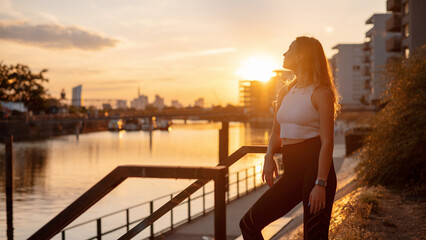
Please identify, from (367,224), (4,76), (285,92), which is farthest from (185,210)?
(4,76)

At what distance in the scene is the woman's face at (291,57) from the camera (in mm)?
2894

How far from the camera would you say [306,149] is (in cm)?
275

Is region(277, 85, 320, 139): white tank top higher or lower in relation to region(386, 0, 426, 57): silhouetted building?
lower

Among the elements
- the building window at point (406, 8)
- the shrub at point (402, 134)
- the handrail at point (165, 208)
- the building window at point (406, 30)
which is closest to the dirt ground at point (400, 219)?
the shrub at point (402, 134)

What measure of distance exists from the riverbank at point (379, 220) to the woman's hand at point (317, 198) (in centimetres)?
290

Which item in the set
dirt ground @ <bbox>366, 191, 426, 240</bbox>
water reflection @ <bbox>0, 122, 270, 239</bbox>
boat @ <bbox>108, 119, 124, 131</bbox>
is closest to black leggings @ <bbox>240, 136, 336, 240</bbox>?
dirt ground @ <bbox>366, 191, 426, 240</bbox>

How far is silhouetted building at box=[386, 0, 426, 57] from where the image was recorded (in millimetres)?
39625

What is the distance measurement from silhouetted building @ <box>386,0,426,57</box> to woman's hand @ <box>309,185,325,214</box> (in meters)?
37.2

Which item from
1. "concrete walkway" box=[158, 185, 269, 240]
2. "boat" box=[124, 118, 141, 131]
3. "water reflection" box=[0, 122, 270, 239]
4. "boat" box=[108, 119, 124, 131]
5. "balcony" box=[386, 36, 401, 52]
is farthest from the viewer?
"boat" box=[124, 118, 141, 131]

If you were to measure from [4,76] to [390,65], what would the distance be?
8417cm

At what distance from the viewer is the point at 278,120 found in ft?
9.62

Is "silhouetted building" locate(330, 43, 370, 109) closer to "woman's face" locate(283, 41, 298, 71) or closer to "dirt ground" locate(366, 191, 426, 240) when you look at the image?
"dirt ground" locate(366, 191, 426, 240)

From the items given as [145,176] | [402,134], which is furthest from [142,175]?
[402,134]

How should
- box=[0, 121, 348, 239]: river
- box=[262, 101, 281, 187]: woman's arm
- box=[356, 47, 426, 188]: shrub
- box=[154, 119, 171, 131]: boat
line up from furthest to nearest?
box=[154, 119, 171, 131]: boat < box=[0, 121, 348, 239]: river < box=[356, 47, 426, 188]: shrub < box=[262, 101, 281, 187]: woman's arm
